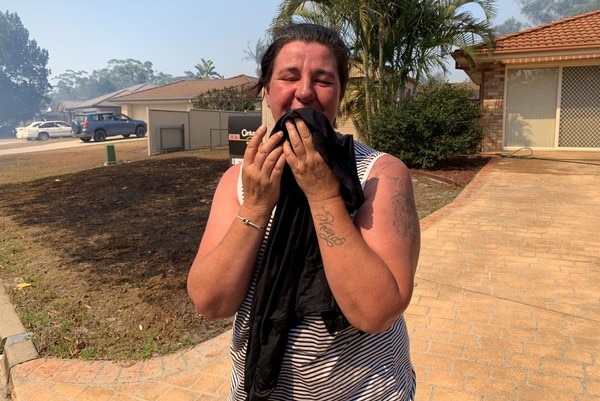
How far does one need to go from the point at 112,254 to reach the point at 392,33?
377 inches

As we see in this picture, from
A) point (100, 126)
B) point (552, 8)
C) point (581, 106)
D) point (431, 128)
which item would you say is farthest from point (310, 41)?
point (552, 8)

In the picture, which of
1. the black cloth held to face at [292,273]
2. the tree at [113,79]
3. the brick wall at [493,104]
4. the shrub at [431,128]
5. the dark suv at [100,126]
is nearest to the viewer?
the black cloth held to face at [292,273]

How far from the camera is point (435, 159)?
11.0 metres

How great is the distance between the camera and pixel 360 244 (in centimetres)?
120

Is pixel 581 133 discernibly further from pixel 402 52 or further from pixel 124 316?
pixel 124 316

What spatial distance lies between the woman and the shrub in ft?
31.2

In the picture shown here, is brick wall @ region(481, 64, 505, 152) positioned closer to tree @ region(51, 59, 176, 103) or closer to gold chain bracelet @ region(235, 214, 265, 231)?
gold chain bracelet @ region(235, 214, 265, 231)

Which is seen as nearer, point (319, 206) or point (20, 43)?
point (319, 206)

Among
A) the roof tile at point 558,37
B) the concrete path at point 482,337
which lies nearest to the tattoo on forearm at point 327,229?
the concrete path at point 482,337

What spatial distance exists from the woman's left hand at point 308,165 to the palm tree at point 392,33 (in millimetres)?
11311

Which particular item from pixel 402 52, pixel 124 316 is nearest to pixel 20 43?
pixel 402 52

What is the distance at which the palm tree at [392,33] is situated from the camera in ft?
40.5

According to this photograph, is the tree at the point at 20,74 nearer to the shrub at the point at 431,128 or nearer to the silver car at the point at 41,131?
the silver car at the point at 41,131

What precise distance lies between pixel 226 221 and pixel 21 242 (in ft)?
20.9
